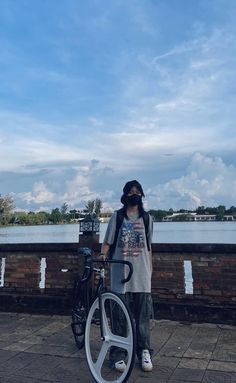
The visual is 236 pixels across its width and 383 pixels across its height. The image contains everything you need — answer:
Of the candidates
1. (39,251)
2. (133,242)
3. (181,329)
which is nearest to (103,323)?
(133,242)

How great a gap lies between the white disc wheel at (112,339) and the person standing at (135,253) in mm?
112

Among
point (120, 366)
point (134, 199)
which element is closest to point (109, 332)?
point (120, 366)

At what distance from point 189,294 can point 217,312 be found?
1.43 feet

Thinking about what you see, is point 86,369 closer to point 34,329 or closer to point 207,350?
point 207,350

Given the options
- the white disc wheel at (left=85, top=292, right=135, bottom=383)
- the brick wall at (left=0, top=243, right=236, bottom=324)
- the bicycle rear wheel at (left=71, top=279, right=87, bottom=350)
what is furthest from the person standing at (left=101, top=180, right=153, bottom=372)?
the brick wall at (left=0, top=243, right=236, bottom=324)

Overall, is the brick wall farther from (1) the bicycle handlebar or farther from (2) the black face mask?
(2) the black face mask

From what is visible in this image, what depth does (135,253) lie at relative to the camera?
4.15 meters

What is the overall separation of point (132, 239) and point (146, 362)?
1144mm

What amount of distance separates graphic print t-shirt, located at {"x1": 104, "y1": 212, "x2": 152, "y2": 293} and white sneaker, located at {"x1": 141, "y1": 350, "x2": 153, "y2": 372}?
1.90 feet

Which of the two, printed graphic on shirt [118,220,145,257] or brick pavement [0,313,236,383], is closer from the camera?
brick pavement [0,313,236,383]

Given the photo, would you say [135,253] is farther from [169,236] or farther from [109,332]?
[169,236]

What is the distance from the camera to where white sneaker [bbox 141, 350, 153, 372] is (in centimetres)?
390

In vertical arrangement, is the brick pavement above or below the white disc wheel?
below

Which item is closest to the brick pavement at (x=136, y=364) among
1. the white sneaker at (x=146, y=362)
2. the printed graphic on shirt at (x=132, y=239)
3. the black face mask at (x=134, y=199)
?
the white sneaker at (x=146, y=362)
